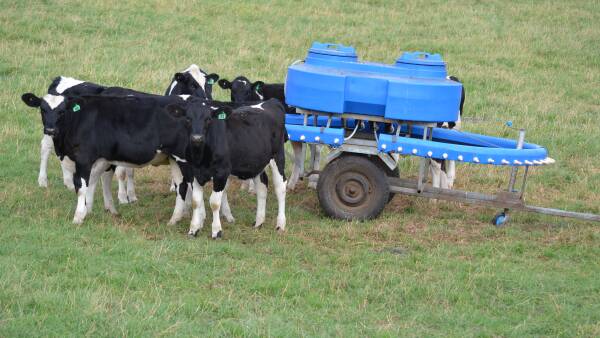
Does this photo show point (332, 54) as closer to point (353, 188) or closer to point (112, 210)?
point (353, 188)

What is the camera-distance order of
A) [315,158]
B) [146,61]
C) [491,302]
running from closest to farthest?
[491,302] < [315,158] < [146,61]

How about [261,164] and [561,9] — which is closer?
[261,164]

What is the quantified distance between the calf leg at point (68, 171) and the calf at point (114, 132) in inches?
39.6

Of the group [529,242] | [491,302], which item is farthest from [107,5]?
[491,302]

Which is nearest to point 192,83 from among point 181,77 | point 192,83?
point 192,83

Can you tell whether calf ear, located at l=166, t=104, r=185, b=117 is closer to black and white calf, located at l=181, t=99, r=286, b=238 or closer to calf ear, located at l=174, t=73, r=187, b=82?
black and white calf, located at l=181, t=99, r=286, b=238

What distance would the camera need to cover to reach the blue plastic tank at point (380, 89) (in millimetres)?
11031

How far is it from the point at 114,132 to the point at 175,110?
2.74 ft

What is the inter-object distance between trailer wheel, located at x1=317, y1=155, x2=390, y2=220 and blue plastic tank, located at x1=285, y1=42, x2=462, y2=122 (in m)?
0.71

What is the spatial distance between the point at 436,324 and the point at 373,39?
16765 millimetres

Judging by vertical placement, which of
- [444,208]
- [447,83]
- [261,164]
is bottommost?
[444,208]

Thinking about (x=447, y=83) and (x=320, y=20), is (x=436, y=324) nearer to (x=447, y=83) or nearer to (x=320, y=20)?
(x=447, y=83)

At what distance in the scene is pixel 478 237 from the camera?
11219mm

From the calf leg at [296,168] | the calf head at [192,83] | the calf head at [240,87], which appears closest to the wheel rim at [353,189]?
the calf leg at [296,168]
